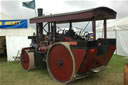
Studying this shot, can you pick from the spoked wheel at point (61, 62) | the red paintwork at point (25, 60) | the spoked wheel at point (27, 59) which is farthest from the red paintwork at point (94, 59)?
the red paintwork at point (25, 60)

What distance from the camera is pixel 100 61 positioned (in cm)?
438

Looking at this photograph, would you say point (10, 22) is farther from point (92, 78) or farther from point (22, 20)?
point (92, 78)

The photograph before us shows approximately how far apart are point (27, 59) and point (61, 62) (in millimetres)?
2063

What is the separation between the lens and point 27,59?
586 centimetres

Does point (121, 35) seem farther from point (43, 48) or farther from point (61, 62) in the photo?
point (61, 62)

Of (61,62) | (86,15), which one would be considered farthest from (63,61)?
(86,15)

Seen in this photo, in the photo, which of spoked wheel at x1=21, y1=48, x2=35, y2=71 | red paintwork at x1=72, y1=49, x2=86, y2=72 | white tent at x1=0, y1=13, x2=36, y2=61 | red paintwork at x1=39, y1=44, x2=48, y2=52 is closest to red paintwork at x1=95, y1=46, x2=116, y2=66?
red paintwork at x1=72, y1=49, x2=86, y2=72

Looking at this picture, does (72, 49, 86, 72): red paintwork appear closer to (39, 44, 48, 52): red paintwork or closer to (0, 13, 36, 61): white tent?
(39, 44, 48, 52): red paintwork

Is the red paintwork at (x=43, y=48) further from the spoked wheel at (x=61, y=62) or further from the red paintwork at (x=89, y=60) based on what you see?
the red paintwork at (x=89, y=60)

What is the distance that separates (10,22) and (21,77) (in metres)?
3.80

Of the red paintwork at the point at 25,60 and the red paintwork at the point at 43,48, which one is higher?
the red paintwork at the point at 43,48

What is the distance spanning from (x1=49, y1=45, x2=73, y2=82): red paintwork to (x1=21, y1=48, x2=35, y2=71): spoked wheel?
1179 millimetres

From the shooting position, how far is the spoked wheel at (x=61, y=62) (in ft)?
13.2

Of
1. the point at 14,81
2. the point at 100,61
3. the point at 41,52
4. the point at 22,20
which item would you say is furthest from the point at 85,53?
the point at 22,20
